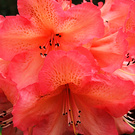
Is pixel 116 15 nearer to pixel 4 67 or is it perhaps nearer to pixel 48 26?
pixel 48 26

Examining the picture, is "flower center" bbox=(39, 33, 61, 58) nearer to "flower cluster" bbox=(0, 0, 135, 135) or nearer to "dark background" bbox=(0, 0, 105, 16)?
"flower cluster" bbox=(0, 0, 135, 135)

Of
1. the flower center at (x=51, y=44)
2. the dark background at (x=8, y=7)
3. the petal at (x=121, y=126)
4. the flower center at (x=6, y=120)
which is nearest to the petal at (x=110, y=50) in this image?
the flower center at (x=51, y=44)

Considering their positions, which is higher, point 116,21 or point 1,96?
point 116,21

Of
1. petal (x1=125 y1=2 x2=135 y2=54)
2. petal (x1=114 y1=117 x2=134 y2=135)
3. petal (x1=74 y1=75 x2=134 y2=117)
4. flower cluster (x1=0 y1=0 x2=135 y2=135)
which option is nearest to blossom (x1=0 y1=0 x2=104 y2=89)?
flower cluster (x1=0 y1=0 x2=135 y2=135)

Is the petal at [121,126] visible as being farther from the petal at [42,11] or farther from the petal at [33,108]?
the petal at [42,11]

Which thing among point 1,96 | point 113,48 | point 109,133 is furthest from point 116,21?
point 1,96

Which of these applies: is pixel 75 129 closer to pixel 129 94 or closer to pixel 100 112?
pixel 100 112

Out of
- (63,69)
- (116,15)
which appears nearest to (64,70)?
(63,69)
